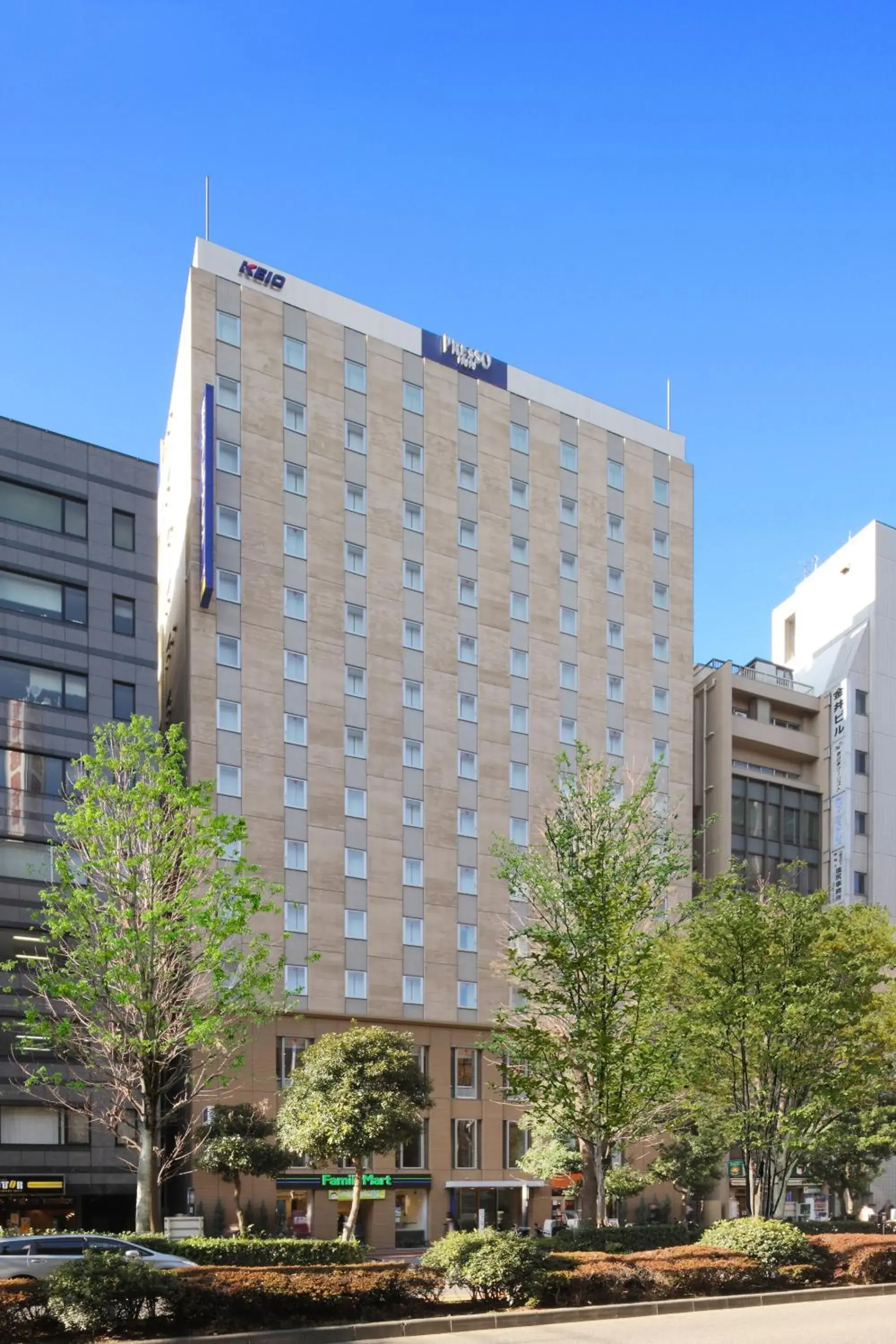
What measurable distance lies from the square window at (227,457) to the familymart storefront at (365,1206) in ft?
111

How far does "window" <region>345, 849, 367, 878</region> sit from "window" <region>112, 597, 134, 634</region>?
15371 millimetres

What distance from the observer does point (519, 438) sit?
82625 mm

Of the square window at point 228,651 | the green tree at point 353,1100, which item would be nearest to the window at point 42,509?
the square window at point 228,651

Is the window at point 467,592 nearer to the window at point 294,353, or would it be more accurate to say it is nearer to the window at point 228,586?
the window at point 228,586

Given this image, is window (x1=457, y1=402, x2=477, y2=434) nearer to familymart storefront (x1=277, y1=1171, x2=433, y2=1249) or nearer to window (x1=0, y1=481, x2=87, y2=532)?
window (x1=0, y1=481, x2=87, y2=532)

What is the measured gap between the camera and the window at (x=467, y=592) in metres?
78.2

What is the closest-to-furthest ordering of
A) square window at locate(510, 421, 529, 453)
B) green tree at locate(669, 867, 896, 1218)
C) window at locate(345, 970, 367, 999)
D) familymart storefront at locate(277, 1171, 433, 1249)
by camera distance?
1. green tree at locate(669, 867, 896, 1218)
2. familymart storefront at locate(277, 1171, 433, 1249)
3. window at locate(345, 970, 367, 999)
4. square window at locate(510, 421, 529, 453)

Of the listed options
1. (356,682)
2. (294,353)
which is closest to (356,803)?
(356,682)

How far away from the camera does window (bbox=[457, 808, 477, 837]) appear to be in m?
75.6

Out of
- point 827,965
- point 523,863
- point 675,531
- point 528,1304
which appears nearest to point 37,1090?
point 523,863

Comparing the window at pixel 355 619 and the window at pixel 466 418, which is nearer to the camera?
the window at pixel 355 619

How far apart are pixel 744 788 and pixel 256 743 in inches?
1479

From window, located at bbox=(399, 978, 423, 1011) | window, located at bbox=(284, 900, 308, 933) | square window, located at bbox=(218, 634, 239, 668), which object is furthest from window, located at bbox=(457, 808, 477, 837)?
square window, located at bbox=(218, 634, 239, 668)

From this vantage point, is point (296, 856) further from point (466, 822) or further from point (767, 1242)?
point (767, 1242)
